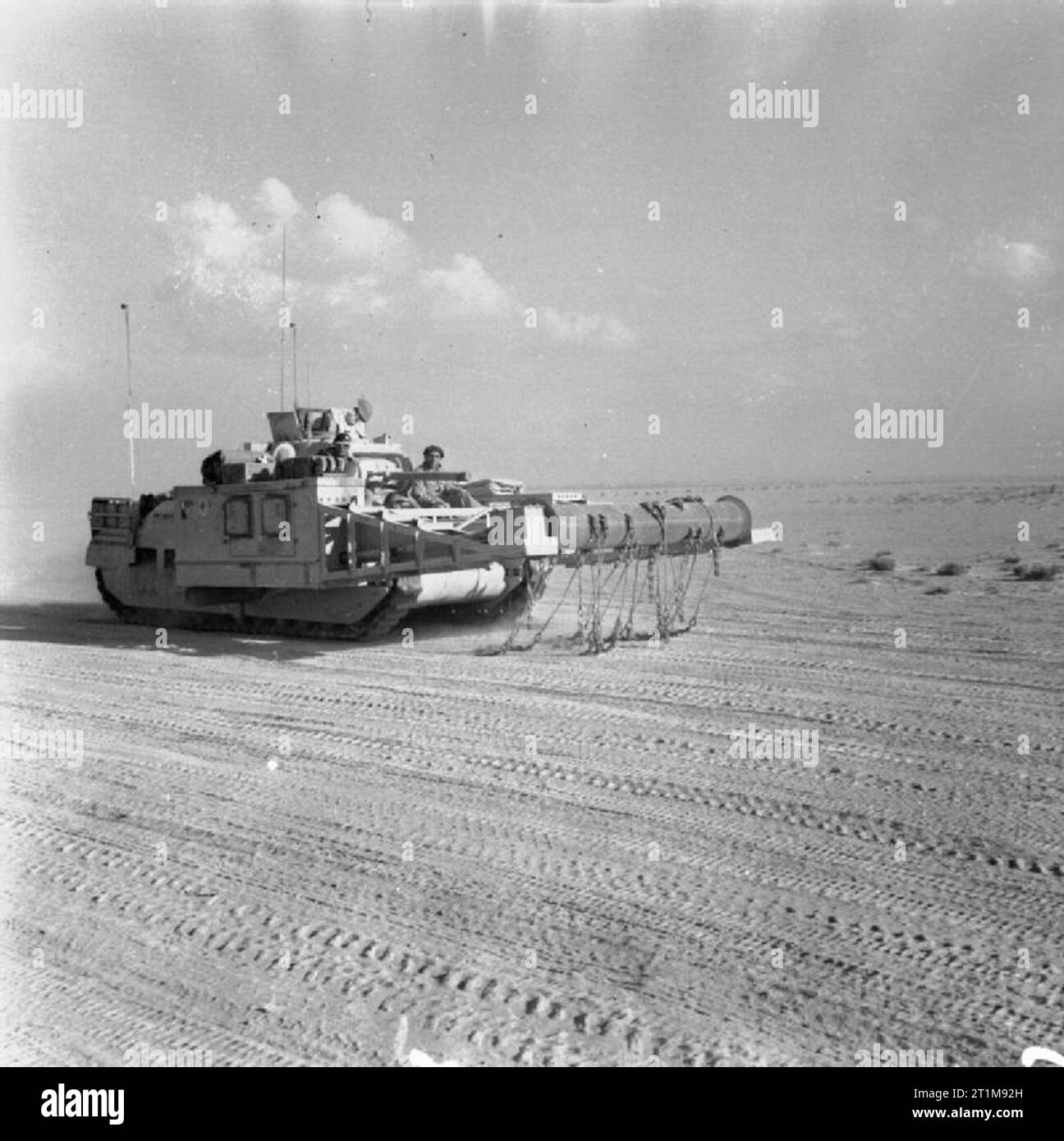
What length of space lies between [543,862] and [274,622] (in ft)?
30.0

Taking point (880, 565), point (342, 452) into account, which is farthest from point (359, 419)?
point (880, 565)

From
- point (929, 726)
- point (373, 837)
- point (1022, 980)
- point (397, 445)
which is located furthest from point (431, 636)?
point (1022, 980)

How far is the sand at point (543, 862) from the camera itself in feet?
13.7

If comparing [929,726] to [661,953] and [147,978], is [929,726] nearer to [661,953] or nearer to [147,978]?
[661,953]

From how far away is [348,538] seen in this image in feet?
42.5

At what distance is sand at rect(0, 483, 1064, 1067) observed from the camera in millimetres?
4172

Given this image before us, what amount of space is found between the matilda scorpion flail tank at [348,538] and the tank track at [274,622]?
20 millimetres

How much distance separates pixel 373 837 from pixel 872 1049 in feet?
9.71

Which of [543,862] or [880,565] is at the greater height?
[880,565]

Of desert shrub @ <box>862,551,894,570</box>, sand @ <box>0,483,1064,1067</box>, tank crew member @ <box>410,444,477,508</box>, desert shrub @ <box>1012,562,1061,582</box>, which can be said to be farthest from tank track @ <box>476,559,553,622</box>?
desert shrub @ <box>862,551,894,570</box>

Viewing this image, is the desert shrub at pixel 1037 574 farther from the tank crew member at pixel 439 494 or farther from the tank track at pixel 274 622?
the tank track at pixel 274 622

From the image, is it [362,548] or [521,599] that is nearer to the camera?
[362,548]

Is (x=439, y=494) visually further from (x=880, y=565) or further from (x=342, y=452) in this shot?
(x=880, y=565)
